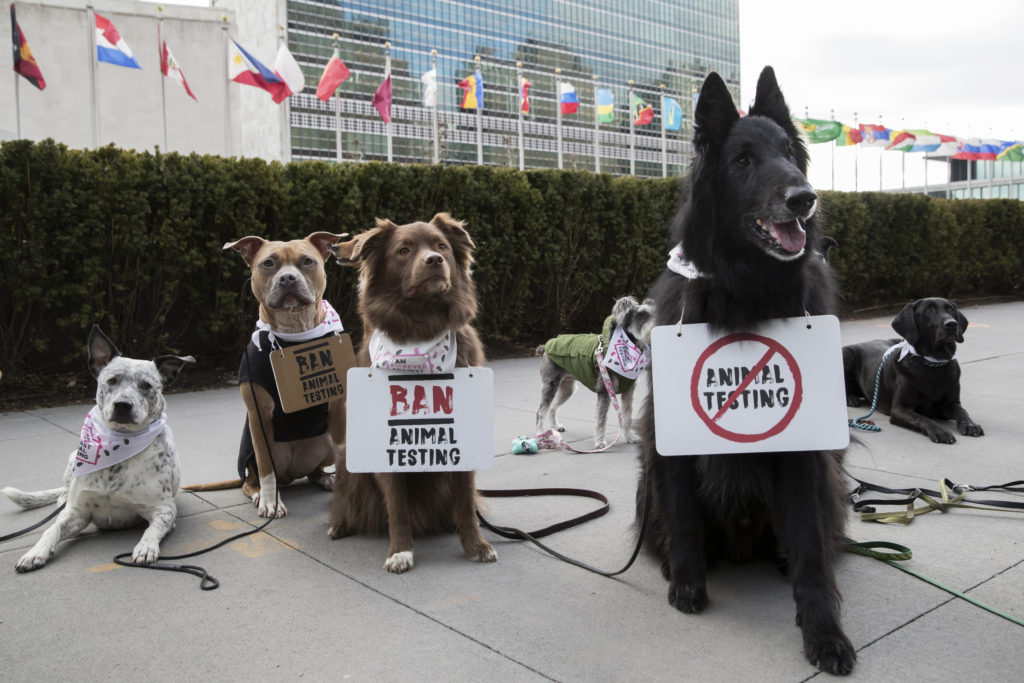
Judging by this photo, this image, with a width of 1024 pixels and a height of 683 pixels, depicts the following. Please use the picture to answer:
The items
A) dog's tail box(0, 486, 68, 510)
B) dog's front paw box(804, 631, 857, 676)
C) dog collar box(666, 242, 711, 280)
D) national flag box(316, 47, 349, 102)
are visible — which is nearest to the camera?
dog's front paw box(804, 631, 857, 676)

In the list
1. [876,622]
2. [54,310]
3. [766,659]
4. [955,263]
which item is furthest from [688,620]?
[955,263]

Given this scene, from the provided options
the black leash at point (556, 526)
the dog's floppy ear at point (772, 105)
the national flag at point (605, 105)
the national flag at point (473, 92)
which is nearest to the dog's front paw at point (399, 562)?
the black leash at point (556, 526)

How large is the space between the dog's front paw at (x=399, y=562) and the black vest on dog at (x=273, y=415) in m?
1.23

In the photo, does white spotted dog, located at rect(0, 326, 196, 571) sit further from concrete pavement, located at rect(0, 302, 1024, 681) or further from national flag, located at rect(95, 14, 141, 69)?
national flag, located at rect(95, 14, 141, 69)

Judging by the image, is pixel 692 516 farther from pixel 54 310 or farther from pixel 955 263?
pixel 955 263

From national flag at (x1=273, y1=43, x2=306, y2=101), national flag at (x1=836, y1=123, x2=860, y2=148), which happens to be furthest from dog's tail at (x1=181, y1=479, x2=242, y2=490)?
national flag at (x1=836, y1=123, x2=860, y2=148)

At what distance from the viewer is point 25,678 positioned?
Result: 2.23 m

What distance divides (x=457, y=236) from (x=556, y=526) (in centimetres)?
154

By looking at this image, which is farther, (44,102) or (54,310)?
(44,102)

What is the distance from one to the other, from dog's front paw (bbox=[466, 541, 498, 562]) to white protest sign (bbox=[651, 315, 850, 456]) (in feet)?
3.50

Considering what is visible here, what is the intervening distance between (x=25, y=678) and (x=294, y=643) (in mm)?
817

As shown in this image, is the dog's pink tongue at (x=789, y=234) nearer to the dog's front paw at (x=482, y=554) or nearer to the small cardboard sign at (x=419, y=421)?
the small cardboard sign at (x=419, y=421)

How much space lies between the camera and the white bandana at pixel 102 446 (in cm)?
329

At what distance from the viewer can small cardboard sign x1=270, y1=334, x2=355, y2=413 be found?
3771 mm
